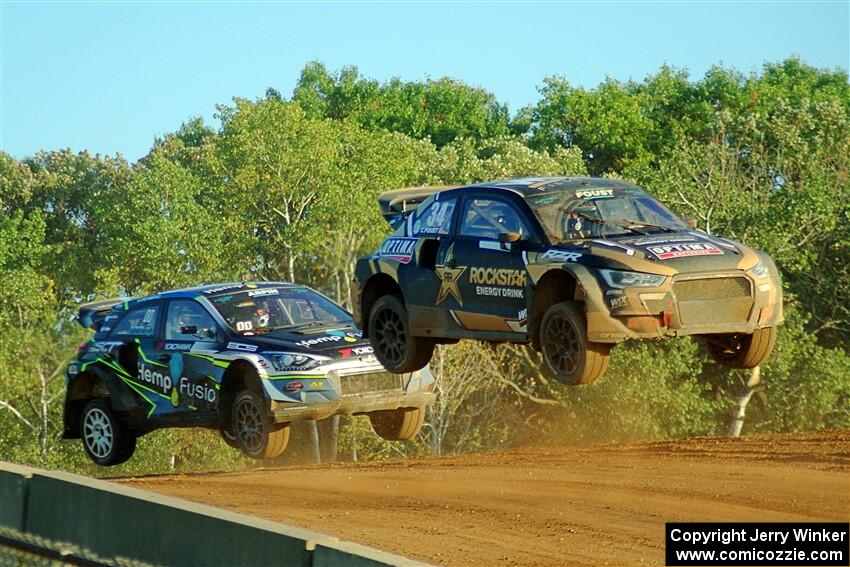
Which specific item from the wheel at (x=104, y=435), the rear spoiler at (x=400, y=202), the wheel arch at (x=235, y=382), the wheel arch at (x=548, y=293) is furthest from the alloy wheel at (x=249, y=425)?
the wheel arch at (x=548, y=293)

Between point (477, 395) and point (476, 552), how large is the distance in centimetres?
3677

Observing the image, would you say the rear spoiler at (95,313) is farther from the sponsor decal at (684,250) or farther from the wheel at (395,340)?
the sponsor decal at (684,250)

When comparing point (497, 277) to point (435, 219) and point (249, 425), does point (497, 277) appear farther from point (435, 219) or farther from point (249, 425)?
point (249, 425)

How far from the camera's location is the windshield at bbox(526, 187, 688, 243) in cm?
1254

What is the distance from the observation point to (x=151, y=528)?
8211 mm

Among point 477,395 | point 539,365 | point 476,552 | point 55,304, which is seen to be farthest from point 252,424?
point 55,304

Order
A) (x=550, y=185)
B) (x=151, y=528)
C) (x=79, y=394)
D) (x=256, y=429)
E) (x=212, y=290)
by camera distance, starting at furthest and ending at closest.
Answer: (x=79, y=394), (x=212, y=290), (x=256, y=429), (x=550, y=185), (x=151, y=528)

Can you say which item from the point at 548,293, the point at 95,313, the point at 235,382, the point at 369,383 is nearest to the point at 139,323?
the point at 95,313

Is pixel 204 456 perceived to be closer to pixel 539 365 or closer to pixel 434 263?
pixel 539 365

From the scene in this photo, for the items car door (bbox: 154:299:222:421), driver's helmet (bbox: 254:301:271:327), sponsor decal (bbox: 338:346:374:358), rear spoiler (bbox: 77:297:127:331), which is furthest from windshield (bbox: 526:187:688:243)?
rear spoiler (bbox: 77:297:127:331)

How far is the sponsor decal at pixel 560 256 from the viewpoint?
1197cm

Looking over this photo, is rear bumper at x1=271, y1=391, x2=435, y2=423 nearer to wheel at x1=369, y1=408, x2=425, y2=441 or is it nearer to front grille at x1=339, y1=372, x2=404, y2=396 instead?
front grille at x1=339, y1=372, x2=404, y2=396

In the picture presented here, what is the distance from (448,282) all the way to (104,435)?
5.94 m

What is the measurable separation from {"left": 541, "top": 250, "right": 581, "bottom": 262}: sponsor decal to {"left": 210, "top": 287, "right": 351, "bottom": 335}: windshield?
4241 mm
